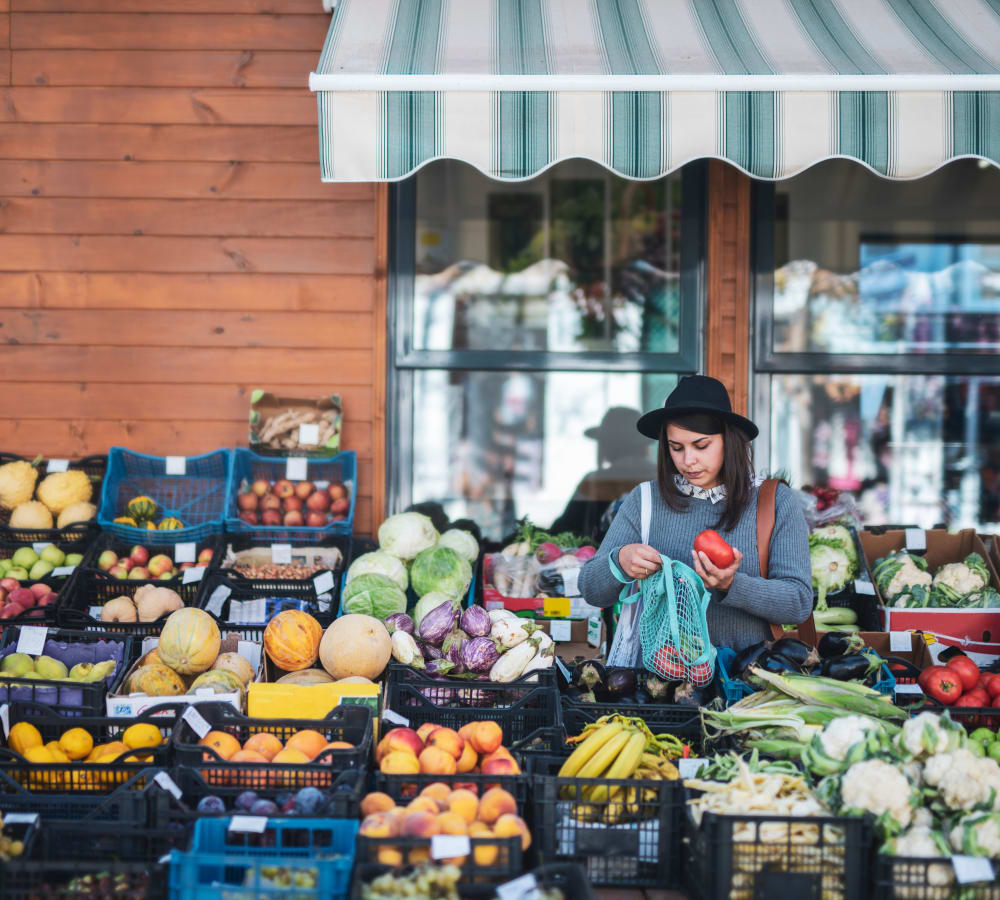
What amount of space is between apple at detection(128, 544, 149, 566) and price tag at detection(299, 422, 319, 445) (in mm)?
936

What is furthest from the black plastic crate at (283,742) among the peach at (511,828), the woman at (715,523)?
the woman at (715,523)

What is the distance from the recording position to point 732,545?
365 centimetres

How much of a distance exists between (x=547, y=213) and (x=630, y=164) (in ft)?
13.0

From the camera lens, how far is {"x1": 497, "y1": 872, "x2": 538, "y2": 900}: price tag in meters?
2.32

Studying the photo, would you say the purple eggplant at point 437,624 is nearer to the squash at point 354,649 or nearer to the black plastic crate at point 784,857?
the squash at point 354,649

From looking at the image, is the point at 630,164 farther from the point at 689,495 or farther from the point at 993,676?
the point at 993,676

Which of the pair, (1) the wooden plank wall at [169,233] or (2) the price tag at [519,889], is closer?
(2) the price tag at [519,889]

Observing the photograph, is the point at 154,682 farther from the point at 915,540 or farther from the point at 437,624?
the point at 915,540

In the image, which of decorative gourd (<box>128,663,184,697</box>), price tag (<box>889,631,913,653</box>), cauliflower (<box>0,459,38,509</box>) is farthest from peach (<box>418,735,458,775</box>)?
cauliflower (<box>0,459,38,509</box>)

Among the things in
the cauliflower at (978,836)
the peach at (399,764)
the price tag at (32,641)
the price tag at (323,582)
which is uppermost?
the price tag at (323,582)

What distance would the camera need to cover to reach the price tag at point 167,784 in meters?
2.80

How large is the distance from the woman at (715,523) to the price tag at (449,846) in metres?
1.30

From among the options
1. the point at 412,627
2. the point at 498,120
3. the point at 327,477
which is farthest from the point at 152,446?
the point at 498,120

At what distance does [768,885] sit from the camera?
97.7 inches
